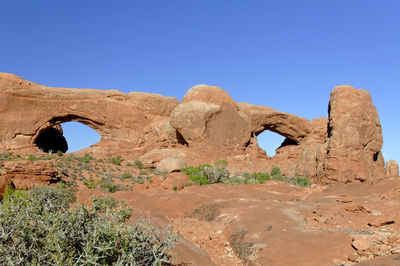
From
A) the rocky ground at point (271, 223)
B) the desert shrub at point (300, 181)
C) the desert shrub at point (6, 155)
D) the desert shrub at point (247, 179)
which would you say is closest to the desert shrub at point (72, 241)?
the rocky ground at point (271, 223)

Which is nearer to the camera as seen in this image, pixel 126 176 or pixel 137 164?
pixel 126 176

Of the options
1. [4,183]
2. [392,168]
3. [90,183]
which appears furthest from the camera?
[392,168]

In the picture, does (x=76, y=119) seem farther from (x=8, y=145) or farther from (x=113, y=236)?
(x=113, y=236)

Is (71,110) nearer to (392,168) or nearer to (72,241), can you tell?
(392,168)

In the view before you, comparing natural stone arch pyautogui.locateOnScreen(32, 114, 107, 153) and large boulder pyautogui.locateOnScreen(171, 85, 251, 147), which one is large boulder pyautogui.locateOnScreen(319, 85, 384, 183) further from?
natural stone arch pyautogui.locateOnScreen(32, 114, 107, 153)

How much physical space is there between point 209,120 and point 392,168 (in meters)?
11.5

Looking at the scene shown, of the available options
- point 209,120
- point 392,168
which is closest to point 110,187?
point 209,120

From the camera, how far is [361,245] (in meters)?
5.91

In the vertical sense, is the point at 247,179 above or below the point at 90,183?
above

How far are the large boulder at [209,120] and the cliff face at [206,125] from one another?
2.7 inches

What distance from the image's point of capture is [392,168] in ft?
67.7

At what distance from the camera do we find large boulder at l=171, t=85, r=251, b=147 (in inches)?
942

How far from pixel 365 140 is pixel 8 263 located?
19.3 m

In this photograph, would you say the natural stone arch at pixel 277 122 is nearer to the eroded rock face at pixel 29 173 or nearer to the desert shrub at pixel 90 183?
the desert shrub at pixel 90 183
